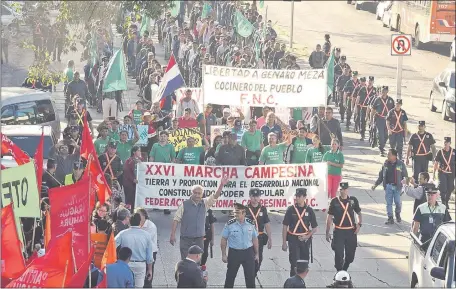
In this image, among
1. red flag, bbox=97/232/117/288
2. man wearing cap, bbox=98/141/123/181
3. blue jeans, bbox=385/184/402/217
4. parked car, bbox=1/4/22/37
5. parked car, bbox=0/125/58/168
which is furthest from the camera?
parked car, bbox=1/4/22/37

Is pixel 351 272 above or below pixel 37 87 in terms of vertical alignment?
below

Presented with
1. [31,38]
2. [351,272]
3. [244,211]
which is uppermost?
[31,38]

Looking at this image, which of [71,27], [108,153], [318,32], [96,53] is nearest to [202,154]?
[108,153]

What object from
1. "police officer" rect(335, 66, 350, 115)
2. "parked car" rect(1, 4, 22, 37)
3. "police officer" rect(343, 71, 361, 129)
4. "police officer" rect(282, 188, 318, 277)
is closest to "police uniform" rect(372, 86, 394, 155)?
"police officer" rect(343, 71, 361, 129)

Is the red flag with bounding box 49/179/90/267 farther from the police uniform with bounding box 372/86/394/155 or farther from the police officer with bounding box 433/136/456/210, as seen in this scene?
the police uniform with bounding box 372/86/394/155

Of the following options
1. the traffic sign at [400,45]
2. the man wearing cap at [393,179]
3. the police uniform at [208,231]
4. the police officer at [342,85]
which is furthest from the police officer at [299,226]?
the police officer at [342,85]

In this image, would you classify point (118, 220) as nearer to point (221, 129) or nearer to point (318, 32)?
point (221, 129)

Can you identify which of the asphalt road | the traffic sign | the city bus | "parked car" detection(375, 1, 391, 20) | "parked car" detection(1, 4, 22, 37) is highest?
"parked car" detection(375, 1, 391, 20)

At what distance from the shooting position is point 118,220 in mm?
15180

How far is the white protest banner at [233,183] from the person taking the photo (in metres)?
19.3

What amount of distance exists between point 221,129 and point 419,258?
8.67 meters

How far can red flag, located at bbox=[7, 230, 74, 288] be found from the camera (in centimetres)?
1241

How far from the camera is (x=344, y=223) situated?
54.7 feet

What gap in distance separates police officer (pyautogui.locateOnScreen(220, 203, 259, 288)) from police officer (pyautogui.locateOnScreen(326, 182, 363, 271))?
1.63 metres
